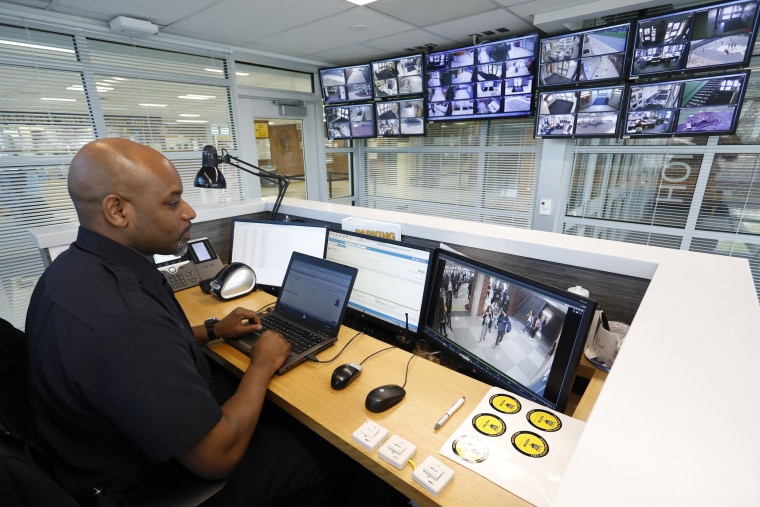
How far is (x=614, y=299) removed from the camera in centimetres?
123

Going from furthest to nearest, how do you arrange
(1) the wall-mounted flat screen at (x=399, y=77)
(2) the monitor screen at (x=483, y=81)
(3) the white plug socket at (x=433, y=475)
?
(1) the wall-mounted flat screen at (x=399, y=77) → (2) the monitor screen at (x=483, y=81) → (3) the white plug socket at (x=433, y=475)

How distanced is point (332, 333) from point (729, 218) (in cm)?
326

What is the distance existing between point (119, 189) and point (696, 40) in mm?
3370

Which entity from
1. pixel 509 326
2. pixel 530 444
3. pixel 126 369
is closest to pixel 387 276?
pixel 509 326

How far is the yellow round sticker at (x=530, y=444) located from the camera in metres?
0.75

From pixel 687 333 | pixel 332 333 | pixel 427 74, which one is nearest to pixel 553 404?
pixel 687 333

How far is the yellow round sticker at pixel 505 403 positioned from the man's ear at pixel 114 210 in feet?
3.41

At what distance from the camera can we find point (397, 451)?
78 cm

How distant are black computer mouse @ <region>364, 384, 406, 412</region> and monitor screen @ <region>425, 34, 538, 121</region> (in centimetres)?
307

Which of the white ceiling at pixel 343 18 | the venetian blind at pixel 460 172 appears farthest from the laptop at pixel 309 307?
the venetian blind at pixel 460 172

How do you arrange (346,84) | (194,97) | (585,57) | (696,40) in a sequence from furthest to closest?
(346,84), (194,97), (585,57), (696,40)

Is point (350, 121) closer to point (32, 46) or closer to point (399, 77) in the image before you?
point (399, 77)

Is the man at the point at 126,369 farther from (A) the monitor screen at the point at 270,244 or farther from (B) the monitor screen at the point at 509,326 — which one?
(A) the monitor screen at the point at 270,244

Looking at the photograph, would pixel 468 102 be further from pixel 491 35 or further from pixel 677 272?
pixel 677 272
